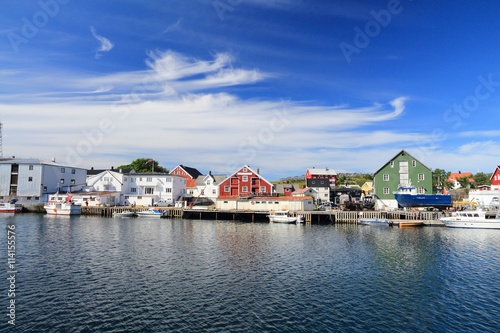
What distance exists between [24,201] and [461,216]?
4075 inches

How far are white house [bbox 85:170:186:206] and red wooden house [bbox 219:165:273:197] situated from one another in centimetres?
1631

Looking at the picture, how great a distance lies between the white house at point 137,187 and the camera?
89.7 metres

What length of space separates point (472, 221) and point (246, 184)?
50.4 metres

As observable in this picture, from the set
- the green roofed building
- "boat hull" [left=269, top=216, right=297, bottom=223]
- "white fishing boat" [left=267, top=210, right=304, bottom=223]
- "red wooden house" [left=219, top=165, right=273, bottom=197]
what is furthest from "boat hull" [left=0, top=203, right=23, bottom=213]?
the green roofed building

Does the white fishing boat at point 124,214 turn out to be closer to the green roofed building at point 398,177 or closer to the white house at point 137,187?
the white house at point 137,187

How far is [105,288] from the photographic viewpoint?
2323 centimetres

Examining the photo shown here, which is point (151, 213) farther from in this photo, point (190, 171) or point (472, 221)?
point (472, 221)

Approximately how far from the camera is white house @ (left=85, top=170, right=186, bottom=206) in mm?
89688

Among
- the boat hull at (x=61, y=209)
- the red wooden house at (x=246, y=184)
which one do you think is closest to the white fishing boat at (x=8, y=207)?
the boat hull at (x=61, y=209)

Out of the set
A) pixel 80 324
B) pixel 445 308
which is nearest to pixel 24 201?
pixel 80 324

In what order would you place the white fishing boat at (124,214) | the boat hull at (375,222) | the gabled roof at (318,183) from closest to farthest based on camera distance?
the boat hull at (375,222), the white fishing boat at (124,214), the gabled roof at (318,183)

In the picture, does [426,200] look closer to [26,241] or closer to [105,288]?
[105,288]

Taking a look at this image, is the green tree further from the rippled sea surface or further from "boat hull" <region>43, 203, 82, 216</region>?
the rippled sea surface

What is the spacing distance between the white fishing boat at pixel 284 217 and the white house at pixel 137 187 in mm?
33650
